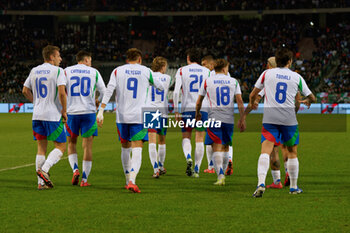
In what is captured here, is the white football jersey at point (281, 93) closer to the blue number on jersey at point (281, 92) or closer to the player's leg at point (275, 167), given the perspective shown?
the blue number on jersey at point (281, 92)

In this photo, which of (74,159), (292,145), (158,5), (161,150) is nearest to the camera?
(292,145)

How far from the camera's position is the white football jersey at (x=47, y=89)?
959 centimetres

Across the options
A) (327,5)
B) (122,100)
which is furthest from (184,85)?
(327,5)

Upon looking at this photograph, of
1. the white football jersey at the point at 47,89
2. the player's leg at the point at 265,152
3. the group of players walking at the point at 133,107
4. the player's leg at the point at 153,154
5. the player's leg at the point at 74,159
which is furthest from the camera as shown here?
the player's leg at the point at 153,154

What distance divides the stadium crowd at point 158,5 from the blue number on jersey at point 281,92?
1765 inches

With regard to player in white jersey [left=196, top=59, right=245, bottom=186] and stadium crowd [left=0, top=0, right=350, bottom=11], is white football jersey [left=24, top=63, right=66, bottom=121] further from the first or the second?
stadium crowd [left=0, top=0, right=350, bottom=11]

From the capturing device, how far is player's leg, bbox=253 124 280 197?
8.72m

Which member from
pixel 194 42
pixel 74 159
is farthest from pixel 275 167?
pixel 194 42

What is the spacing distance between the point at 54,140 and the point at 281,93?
369cm

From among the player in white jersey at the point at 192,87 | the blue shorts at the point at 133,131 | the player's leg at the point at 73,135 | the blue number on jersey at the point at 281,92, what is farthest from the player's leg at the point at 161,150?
the blue number on jersey at the point at 281,92

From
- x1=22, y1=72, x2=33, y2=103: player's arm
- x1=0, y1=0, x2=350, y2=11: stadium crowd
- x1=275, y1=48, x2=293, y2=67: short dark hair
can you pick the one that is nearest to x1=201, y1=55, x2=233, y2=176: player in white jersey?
x1=275, y1=48, x2=293, y2=67: short dark hair

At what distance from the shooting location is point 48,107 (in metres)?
9.62

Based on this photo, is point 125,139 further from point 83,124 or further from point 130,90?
point 83,124

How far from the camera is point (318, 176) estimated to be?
1137 cm
